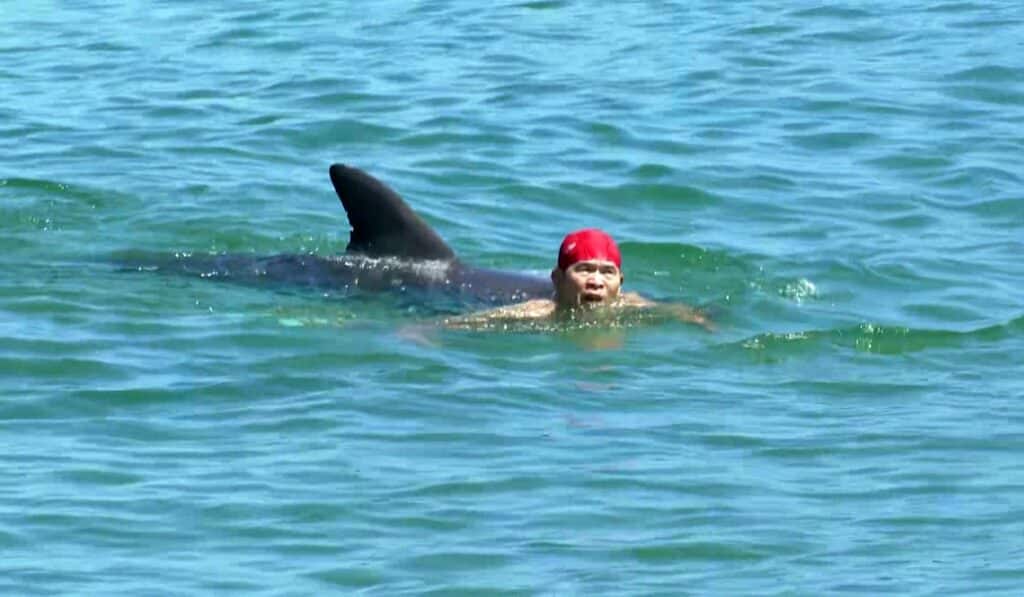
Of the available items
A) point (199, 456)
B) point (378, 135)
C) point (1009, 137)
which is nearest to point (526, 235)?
point (378, 135)

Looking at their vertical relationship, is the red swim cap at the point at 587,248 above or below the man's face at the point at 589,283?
above

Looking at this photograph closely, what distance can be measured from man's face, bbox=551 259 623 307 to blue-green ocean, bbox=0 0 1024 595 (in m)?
0.34

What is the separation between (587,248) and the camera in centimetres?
Answer: 1360

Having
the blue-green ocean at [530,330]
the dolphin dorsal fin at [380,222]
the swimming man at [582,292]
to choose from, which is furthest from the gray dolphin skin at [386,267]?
the swimming man at [582,292]

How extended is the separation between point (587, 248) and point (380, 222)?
1391 mm

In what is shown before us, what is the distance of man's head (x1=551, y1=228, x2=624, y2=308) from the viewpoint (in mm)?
13484

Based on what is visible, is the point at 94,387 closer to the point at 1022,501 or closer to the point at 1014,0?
the point at 1022,501

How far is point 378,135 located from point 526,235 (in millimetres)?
3317

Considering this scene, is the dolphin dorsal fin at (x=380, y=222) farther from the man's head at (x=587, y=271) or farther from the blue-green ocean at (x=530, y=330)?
the man's head at (x=587, y=271)

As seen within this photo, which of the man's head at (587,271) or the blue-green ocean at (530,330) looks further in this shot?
the man's head at (587,271)

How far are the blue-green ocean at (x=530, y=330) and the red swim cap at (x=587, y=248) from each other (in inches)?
21.1

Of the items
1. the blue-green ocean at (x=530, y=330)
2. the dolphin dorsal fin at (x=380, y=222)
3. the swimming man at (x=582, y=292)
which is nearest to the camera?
the blue-green ocean at (x=530, y=330)

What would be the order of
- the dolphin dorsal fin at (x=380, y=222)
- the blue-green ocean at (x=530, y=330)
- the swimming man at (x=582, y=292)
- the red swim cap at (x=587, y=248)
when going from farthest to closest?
the dolphin dorsal fin at (x=380, y=222) → the red swim cap at (x=587, y=248) → the swimming man at (x=582, y=292) → the blue-green ocean at (x=530, y=330)

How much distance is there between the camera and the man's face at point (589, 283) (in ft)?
44.2
